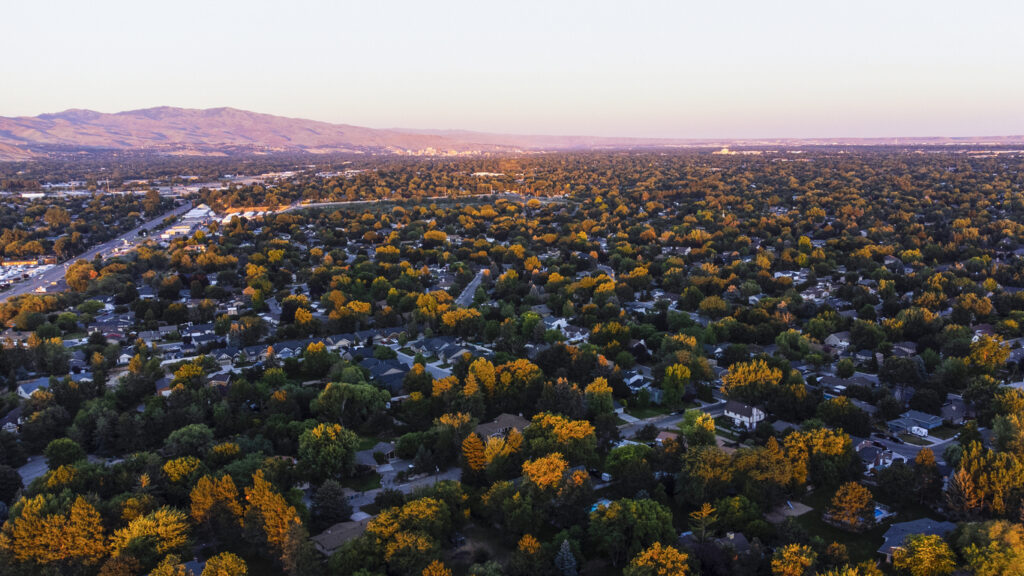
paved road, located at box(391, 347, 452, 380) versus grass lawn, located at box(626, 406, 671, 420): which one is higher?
paved road, located at box(391, 347, 452, 380)

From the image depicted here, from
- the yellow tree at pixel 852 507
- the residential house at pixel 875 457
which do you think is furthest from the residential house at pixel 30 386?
the residential house at pixel 875 457

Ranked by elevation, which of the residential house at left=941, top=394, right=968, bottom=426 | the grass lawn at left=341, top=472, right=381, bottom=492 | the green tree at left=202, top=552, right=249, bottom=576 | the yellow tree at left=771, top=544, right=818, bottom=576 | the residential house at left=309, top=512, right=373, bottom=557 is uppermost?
the residential house at left=941, top=394, right=968, bottom=426

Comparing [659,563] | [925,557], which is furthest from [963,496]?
[659,563]

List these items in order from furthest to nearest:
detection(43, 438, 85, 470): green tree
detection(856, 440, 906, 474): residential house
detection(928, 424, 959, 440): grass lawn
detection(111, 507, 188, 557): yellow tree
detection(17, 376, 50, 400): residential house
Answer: detection(17, 376, 50, 400): residential house < detection(928, 424, 959, 440): grass lawn < detection(43, 438, 85, 470): green tree < detection(856, 440, 906, 474): residential house < detection(111, 507, 188, 557): yellow tree

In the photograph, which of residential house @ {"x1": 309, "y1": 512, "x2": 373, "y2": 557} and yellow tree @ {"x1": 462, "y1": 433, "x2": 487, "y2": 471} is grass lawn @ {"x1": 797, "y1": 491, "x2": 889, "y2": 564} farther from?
residential house @ {"x1": 309, "y1": 512, "x2": 373, "y2": 557}

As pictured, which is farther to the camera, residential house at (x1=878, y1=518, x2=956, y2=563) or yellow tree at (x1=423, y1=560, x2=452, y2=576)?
residential house at (x1=878, y1=518, x2=956, y2=563)

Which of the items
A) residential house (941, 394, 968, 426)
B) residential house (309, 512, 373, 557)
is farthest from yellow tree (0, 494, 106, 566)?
residential house (941, 394, 968, 426)
